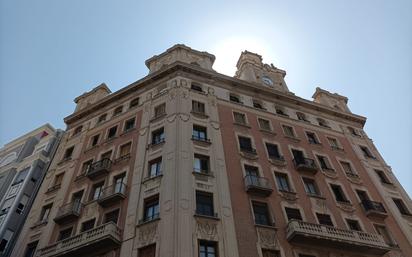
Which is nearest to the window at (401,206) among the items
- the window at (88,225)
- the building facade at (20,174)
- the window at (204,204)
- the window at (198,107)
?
the window at (204,204)

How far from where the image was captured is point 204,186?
895 inches

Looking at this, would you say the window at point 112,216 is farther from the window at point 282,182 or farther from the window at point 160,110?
the window at point 282,182

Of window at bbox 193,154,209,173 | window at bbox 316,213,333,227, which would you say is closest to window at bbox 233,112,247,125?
window at bbox 193,154,209,173

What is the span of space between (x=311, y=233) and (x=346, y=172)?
36.3 ft

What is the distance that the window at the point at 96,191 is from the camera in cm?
2550

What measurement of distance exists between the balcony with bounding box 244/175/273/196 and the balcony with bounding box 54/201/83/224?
466 inches

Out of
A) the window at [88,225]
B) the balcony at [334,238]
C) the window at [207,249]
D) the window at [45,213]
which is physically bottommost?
the window at [207,249]

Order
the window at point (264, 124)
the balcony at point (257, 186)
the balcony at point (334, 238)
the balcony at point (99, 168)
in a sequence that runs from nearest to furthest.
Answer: the balcony at point (334, 238)
the balcony at point (257, 186)
the balcony at point (99, 168)
the window at point (264, 124)

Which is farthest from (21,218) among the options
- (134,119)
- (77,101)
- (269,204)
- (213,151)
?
(269,204)

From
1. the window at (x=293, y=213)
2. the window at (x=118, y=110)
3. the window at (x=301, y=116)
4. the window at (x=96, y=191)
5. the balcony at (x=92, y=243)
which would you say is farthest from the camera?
the window at (x=301, y=116)

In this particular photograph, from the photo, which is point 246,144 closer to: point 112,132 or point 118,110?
point 112,132

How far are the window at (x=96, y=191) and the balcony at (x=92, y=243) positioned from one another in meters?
4.27

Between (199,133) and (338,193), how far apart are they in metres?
12.1

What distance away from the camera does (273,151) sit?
29250 mm
